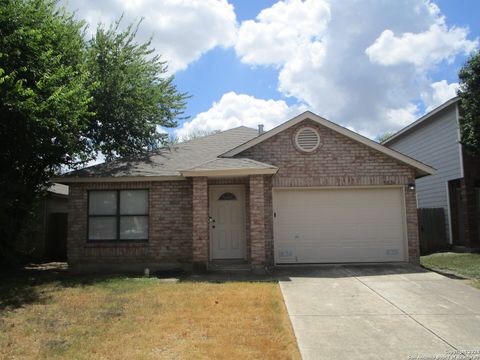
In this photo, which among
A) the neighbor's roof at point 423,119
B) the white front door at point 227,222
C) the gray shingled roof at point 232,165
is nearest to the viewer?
the gray shingled roof at point 232,165

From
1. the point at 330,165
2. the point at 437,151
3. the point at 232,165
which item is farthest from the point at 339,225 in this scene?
the point at 437,151

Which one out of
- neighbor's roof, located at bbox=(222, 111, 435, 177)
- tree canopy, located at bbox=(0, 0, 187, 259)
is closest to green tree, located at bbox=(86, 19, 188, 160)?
tree canopy, located at bbox=(0, 0, 187, 259)

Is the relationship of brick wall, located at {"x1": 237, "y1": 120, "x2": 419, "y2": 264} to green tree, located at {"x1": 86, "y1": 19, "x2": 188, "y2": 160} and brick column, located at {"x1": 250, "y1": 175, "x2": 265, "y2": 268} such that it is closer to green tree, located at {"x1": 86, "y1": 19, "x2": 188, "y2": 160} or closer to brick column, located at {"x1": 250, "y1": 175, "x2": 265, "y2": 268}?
brick column, located at {"x1": 250, "y1": 175, "x2": 265, "y2": 268}

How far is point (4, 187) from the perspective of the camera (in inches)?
427

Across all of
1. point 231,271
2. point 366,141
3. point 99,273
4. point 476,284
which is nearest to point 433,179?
point 366,141

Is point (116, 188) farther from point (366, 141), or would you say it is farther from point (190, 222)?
point (366, 141)

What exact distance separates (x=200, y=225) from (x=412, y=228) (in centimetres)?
625

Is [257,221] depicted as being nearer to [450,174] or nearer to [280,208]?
[280,208]

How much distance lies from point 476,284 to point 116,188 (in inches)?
384

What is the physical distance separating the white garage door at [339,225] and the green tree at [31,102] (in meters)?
6.37

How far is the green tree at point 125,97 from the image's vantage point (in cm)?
1520

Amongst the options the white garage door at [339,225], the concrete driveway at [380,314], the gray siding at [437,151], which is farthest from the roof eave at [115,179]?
the gray siding at [437,151]

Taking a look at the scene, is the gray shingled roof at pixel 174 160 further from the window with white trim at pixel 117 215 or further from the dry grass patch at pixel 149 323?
the dry grass patch at pixel 149 323

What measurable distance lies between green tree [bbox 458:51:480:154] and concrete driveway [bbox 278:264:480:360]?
6.06 metres
